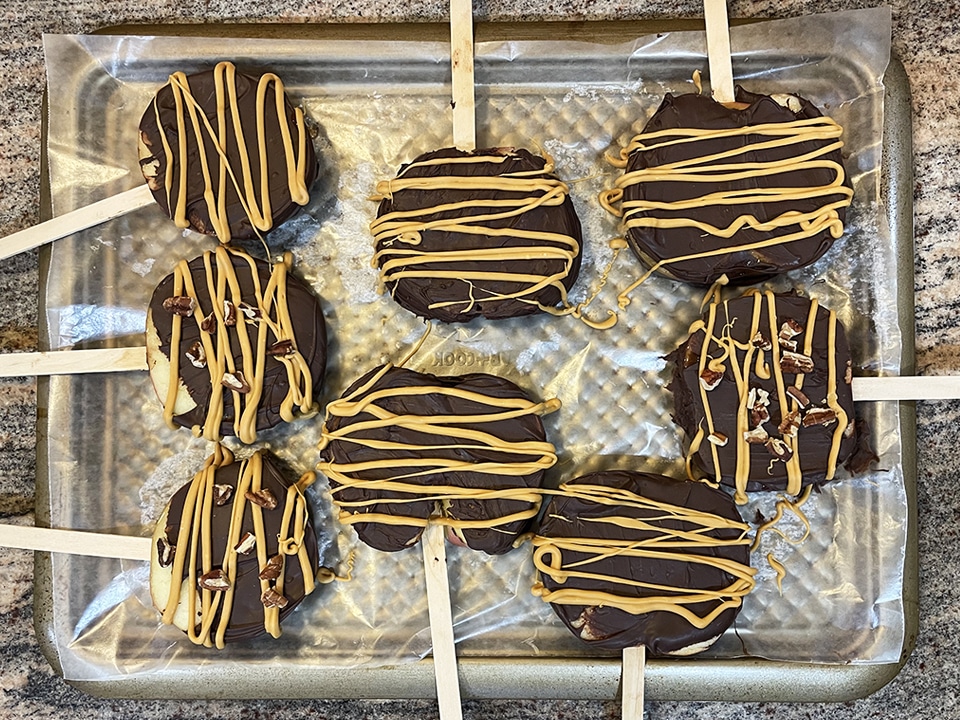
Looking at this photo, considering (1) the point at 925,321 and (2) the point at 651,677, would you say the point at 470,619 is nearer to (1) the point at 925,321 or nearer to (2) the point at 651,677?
(2) the point at 651,677

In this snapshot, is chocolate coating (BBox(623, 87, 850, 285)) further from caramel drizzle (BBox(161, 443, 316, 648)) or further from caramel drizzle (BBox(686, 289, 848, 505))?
caramel drizzle (BBox(161, 443, 316, 648))

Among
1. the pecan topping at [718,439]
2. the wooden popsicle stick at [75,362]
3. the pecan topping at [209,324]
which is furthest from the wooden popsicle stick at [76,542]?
the pecan topping at [718,439]

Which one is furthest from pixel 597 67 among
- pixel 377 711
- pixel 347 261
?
pixel 377 711

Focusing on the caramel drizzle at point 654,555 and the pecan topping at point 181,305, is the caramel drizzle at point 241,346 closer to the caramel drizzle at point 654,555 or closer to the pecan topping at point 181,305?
the pecan topping at point 181,305

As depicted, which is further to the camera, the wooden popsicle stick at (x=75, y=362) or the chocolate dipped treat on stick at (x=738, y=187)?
the wooden popsicle stick at (x=75, y=362)

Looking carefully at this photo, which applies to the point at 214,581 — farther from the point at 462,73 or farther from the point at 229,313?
the point at 462,73
